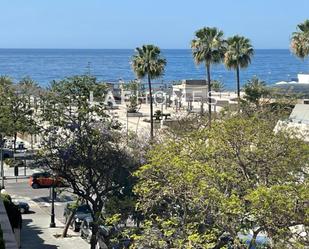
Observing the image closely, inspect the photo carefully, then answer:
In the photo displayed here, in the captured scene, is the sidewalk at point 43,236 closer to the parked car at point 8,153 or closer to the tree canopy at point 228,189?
the tree canopy at point 228,189

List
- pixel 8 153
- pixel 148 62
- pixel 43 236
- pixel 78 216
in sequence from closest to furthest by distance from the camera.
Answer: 1. pixel 43 236
2. pixel 78 216
3. pixel 148 62
4. pixel 8 153

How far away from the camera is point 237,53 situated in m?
55.3

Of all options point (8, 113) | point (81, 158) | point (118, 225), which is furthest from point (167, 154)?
point (8, 113)

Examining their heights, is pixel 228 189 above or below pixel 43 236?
above

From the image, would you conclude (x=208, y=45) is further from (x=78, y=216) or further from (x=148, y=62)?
(x=78, y=216)

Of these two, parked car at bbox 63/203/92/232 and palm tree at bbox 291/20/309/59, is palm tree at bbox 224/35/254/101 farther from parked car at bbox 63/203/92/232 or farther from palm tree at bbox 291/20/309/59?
parked car at bbox 63/203/92/232

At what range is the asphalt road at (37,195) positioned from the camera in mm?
39406

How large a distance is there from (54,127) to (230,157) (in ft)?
39.5

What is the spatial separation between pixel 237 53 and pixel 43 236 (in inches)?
1106

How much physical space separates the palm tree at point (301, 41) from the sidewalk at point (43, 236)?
71.9 ft

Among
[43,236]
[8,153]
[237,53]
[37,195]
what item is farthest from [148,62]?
[43,236]

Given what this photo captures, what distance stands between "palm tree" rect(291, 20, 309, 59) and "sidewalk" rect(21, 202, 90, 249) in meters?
21.9

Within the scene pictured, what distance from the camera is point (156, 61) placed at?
52125mm

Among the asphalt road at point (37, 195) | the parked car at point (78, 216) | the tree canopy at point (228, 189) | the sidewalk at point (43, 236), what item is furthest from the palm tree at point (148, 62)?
the tree canopy at point (228, 189)
